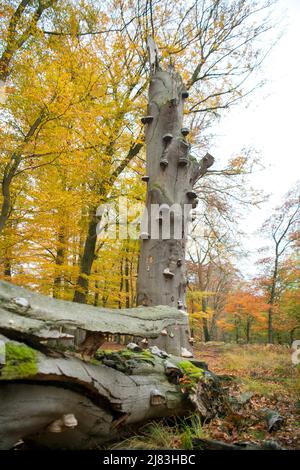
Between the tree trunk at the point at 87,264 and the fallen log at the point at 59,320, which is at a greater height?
the tree trunk at the point at 87,264

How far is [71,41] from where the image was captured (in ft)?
27.5

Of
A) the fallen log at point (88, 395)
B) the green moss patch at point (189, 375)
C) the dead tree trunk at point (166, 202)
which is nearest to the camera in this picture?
the fallen log at point (88, 395)

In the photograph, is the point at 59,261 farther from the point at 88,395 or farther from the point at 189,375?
the point at 88,395

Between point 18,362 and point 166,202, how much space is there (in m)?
2.69

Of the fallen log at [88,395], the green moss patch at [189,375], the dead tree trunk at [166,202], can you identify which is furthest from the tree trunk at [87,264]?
the fallen log at [88,395]

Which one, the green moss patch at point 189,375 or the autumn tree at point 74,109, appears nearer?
the green moss patch at point 189,375

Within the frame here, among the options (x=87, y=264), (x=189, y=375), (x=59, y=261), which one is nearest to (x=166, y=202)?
(x=189, y=375)

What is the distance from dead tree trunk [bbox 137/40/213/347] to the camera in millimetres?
3559

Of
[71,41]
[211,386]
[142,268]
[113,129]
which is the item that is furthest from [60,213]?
[211,386]

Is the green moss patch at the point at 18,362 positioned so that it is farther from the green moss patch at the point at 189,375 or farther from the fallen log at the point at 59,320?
the green moss patch at the point at 189,375

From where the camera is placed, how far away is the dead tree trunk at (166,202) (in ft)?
11.7

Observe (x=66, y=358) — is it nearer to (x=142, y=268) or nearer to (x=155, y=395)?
(x=155, y=395)

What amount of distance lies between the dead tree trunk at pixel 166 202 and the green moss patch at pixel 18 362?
2.13 meters
